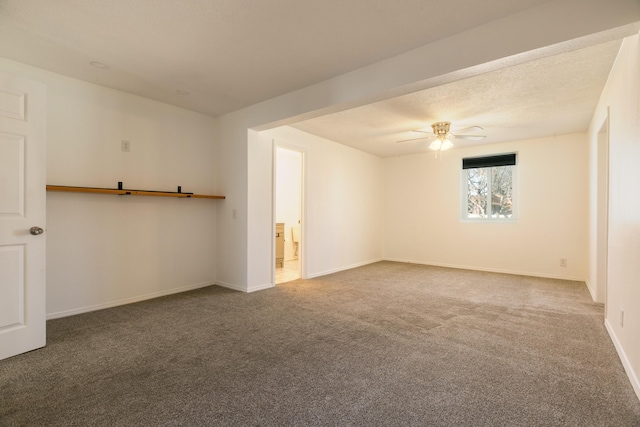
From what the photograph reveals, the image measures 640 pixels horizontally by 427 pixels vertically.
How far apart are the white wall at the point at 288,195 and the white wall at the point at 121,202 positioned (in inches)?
108

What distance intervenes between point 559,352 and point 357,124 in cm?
352

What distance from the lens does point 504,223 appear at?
5.79 m

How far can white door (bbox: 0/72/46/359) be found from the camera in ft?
7.52

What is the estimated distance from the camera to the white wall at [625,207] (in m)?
2.00

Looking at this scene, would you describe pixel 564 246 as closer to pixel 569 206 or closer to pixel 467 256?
pixel 569 206

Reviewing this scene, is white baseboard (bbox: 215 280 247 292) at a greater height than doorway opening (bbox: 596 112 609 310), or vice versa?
doorway opening (bbox: 596 112 609 310)

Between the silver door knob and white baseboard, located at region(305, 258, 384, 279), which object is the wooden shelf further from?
white baseboard, located at region(305, 258, 384, 279)

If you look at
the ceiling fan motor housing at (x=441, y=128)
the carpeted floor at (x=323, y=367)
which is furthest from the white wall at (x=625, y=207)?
the ceiling fan motor housing at (x=441, y=128)

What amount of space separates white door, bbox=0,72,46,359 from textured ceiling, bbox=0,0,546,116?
0.55 meters

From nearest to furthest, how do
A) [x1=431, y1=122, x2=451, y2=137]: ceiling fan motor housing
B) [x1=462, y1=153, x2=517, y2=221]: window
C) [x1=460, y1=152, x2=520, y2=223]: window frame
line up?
[x1=431, y1=122, x2=451, y2=137]: ceiling fan motor housing → [x1=460, y1=152, x2=520, y2=223]: window frame → [x1=462, y1=153, x2=517, y2=221]: window

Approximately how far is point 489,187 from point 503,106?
259cm

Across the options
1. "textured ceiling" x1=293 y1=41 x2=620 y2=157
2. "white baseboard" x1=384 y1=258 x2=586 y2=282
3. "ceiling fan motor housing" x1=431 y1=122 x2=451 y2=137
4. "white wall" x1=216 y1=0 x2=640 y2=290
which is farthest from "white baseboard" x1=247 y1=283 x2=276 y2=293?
"white baseboard" x1=384 y1=258 x2=586 y2=282

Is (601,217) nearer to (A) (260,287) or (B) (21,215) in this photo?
(A) (260,287)

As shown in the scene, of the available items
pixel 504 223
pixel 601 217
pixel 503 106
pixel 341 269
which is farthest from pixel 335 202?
pixel 601 217
